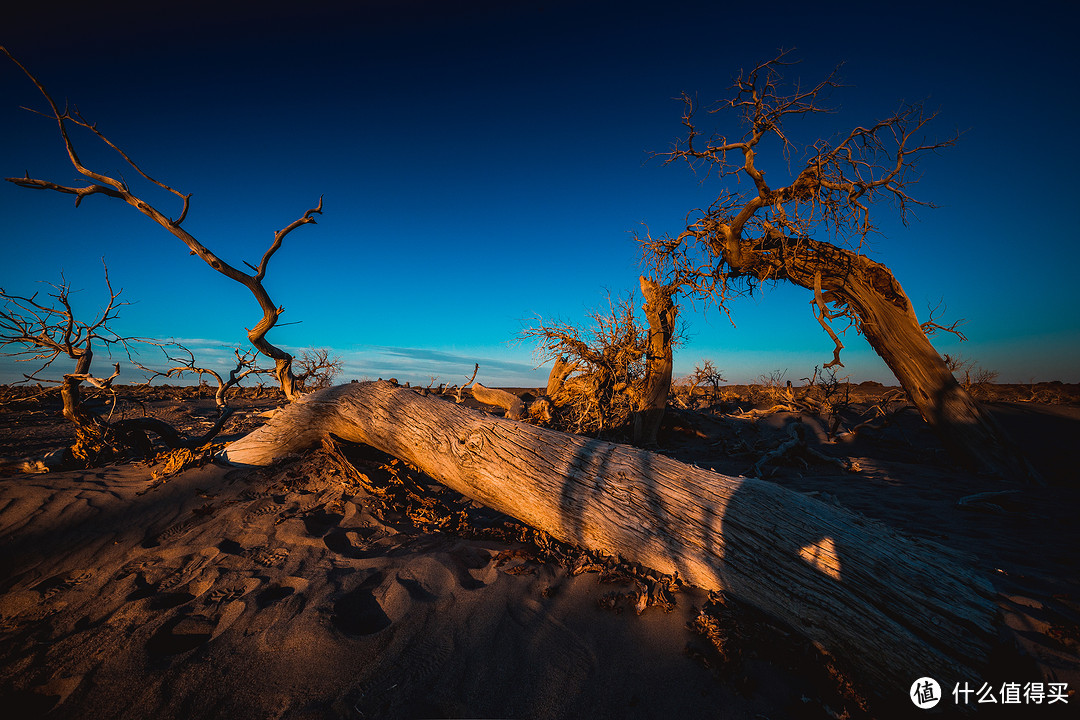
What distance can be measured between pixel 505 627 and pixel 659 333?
6.59m

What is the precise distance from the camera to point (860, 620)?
2.18m

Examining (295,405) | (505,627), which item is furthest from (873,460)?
(295,405)

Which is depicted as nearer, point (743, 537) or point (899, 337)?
point (743, 537)

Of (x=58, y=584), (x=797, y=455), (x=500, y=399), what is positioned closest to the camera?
(x=58, y=584)

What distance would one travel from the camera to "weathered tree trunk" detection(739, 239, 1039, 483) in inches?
233

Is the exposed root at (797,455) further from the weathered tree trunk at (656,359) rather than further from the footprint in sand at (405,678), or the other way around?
the footprint in sand at (405,678)

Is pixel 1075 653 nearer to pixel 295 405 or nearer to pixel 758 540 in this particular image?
pixel 758 540

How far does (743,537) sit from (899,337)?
6.40 meters

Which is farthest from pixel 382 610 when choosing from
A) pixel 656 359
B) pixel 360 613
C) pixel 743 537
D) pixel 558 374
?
pixel 656 359
